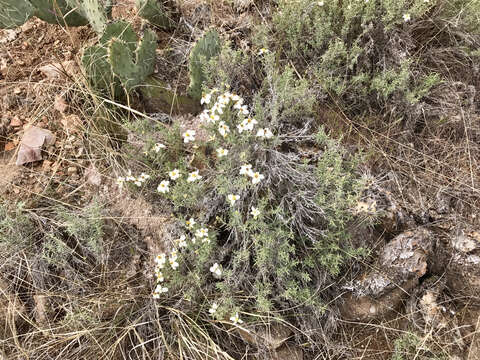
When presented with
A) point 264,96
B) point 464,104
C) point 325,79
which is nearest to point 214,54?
point 264,96

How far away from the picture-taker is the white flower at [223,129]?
237cm

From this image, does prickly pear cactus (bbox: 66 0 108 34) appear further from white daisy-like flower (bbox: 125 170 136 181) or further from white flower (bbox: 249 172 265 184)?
white flower (bbox: 249 172 265 184)

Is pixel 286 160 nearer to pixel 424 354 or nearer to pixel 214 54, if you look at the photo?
pixel 214 54

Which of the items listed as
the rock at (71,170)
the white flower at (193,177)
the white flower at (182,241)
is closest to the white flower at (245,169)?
the white flower at (193,177)

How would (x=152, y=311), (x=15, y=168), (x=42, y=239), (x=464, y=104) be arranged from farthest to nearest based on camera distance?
(x=464, y=104)
(x=15, y=168)
(x=42, y=239)
(x=152, y=311)

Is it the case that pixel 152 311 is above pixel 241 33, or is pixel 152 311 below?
below

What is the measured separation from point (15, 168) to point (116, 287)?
3.85 ft

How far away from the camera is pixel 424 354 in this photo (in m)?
2.42

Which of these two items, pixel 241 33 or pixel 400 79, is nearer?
pixel 400 79

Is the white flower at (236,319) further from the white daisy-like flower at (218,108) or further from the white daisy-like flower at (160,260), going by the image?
the white daisy-like flower at (218,108)

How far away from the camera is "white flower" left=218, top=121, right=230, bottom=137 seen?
7.77 feet

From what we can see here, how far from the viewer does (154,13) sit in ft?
10.0

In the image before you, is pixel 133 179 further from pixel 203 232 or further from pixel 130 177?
pixel 203 232

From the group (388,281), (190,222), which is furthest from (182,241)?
(388,281)
